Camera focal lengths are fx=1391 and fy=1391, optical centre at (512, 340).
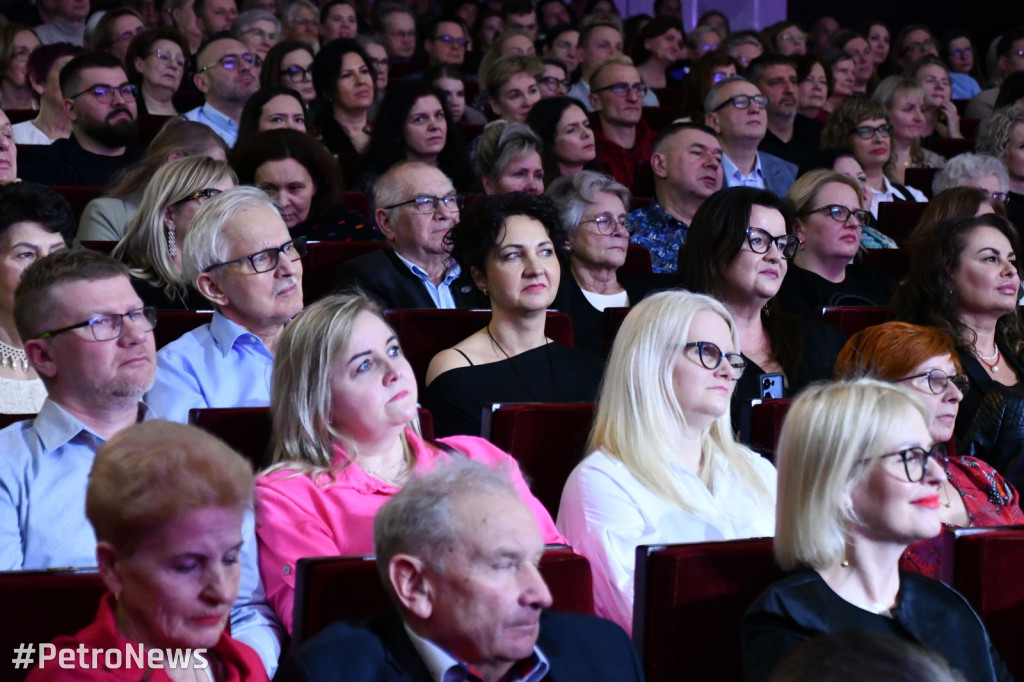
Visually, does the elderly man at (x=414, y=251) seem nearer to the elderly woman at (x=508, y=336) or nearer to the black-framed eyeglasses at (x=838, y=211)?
the elderly woman at (x=508, y=336)

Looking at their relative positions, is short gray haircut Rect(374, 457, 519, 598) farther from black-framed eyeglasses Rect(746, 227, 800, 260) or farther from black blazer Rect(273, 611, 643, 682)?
black-framed eyeglasses Rect(746, 227, 800, 260)

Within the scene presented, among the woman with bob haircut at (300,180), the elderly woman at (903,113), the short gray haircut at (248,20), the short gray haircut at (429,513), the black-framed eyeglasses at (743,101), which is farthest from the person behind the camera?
the short gray haircut at (248,20)

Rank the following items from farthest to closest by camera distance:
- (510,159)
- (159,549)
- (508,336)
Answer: (510,159), (508,336), (159,549)

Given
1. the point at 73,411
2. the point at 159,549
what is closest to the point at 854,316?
the point at 73,411

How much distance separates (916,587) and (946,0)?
17.3 ft

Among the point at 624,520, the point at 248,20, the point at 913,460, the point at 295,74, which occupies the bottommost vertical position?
the point at 624,520

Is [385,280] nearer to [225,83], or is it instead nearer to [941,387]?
[941,387]

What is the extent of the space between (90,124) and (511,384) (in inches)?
59.6

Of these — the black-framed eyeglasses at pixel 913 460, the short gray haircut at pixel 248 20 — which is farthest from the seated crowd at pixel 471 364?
the short gray haircut at pixel 248 20

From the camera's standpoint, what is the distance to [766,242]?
2.21 meters

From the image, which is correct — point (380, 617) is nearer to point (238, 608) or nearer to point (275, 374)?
point (238, 608)

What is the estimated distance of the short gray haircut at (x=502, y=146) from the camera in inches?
113

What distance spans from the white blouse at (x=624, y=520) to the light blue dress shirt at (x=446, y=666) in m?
0.37

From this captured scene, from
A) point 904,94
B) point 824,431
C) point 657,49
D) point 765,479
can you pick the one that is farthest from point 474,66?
point 824,431
